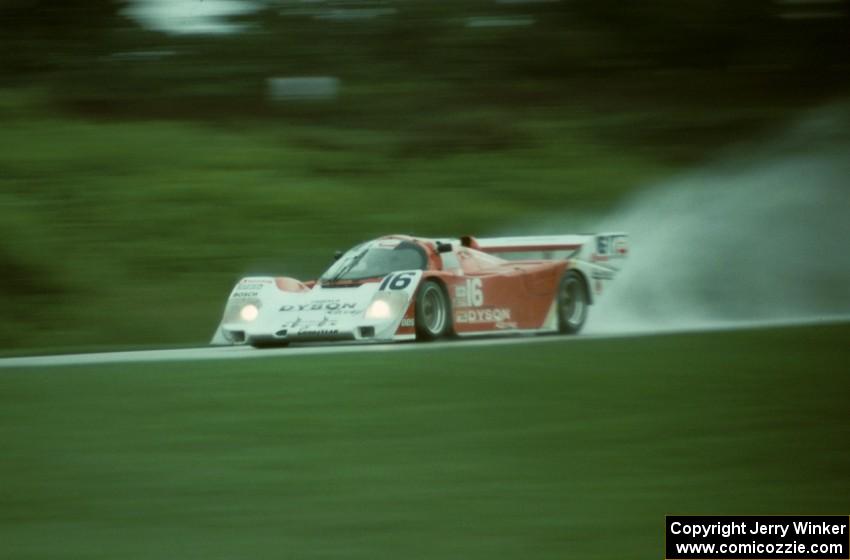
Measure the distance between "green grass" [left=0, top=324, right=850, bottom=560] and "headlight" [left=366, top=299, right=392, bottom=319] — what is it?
2342 mm

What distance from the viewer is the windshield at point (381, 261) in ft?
45.6

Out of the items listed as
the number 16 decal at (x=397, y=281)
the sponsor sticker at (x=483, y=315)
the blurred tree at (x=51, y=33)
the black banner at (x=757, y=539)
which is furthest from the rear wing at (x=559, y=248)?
the blurred tree at (x=51, y=33)

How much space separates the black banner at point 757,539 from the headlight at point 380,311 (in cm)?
772

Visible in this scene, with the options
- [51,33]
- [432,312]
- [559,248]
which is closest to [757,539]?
[432,312]

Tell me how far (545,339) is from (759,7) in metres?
26.5

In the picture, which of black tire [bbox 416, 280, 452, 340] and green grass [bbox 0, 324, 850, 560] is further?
black tire [bbox 416, 280, 452, 340]

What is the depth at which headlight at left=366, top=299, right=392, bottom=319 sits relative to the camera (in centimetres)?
1277

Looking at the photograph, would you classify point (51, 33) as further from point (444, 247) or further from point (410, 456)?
point (410, 456)

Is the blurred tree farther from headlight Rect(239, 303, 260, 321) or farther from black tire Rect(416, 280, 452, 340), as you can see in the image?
black tire Rect(416, 280, 452, 340)

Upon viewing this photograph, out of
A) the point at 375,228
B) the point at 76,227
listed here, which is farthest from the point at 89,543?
the point at 375,228

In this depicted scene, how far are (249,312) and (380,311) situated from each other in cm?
152

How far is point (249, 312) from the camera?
13.4m

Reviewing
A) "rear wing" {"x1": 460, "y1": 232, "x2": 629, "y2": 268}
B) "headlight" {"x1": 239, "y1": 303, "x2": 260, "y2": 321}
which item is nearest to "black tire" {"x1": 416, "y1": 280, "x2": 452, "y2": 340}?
Result: "headlight" {"x1": 239, "y1": 303, "x2": 260, "y2": 321}

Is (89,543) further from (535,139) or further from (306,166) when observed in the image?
(535,139)
